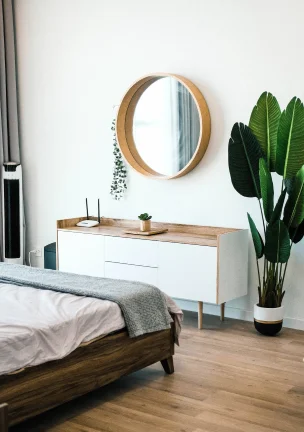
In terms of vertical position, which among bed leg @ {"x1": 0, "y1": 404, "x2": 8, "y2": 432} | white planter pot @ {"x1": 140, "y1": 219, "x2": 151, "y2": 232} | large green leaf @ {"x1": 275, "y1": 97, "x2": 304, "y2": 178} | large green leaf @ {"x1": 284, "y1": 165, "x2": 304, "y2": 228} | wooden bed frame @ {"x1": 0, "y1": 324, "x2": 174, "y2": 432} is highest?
large green leaf @ {"x1": 275, "y1": 97, "x2": 304, "y2": 178}

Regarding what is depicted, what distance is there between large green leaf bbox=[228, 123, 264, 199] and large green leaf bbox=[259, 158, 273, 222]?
110 mm

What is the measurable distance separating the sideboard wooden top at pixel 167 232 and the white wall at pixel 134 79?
0.21 feet

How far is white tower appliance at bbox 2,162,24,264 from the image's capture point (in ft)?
18.8

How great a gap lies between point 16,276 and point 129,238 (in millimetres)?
1157

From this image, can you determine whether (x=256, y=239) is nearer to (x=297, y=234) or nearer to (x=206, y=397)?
(x=297, y=234)

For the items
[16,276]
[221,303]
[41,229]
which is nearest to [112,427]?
[16,276]

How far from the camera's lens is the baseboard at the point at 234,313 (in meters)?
4.61

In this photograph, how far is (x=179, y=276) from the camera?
4594 millimetres

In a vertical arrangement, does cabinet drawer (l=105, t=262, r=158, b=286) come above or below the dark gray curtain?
below

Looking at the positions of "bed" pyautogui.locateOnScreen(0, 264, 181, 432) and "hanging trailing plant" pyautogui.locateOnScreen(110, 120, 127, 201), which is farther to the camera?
"hanging trailing plant" pyautogui.locateOnScreen(110, 120, 127, 201)

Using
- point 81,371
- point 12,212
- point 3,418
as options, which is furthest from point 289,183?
point 3,418

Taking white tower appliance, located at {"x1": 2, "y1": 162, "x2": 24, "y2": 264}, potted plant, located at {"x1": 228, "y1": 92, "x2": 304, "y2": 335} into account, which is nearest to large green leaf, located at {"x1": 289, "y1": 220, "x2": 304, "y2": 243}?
potted plant, located at {"x1": 228, "y1": 92, "x2": 304, "y2": 335}

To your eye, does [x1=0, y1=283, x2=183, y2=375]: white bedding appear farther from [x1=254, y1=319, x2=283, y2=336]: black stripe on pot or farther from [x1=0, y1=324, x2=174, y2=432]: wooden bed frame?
[x1=254, y1=319, x2=283, y2=336]: black stripe on pot

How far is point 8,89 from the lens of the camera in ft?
19.2
